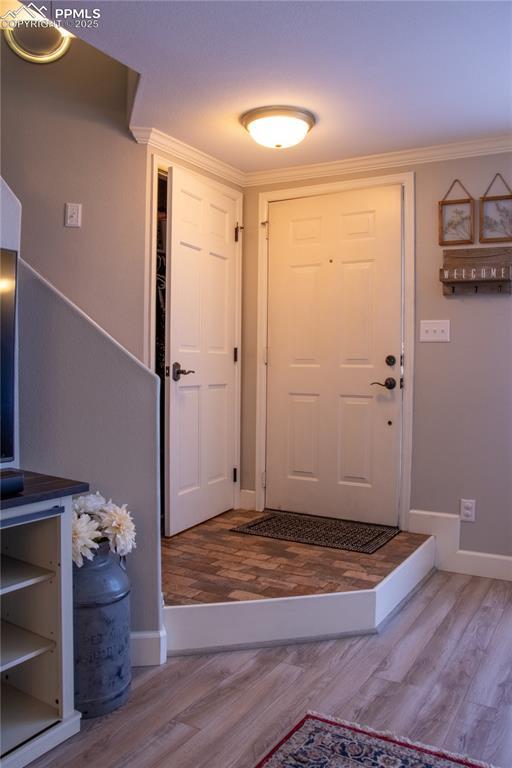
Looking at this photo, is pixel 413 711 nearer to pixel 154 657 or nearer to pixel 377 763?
pixel 377 763

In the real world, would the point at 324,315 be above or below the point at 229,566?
above

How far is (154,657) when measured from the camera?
241 centimetres

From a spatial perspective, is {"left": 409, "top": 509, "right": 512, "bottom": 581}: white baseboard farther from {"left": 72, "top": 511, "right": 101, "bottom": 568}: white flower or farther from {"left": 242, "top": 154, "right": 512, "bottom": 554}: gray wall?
{"left": 72, "top": 511, "right": 101, "bottom": 568}: white flower

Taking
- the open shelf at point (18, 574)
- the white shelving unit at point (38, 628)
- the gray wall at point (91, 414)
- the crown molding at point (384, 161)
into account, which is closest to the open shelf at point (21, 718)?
the white shelving unit at point (38, 628)

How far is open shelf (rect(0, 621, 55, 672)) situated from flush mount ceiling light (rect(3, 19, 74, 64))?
8.80 feet

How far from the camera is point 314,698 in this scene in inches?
86.3

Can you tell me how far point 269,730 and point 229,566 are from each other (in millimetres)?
1069

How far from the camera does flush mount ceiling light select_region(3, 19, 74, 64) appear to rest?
3.14 m

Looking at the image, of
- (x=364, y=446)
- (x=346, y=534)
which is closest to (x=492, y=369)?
(x=364, y=446)

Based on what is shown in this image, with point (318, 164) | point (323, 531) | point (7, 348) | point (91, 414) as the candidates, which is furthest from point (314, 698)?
point (318, 164)

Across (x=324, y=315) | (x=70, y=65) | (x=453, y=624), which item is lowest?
(x=453, y=624)

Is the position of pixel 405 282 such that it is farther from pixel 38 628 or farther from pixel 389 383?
pixel 38 628

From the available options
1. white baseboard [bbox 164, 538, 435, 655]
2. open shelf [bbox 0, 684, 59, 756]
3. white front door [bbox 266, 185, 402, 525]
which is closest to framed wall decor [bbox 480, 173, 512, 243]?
white front door [bbox 266, 185, 402, 525]

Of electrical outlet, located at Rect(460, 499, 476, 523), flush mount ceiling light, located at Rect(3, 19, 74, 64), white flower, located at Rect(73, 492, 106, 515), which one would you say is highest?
flush mount ceiling light, located at Rect(3, 19, 74, 64)
